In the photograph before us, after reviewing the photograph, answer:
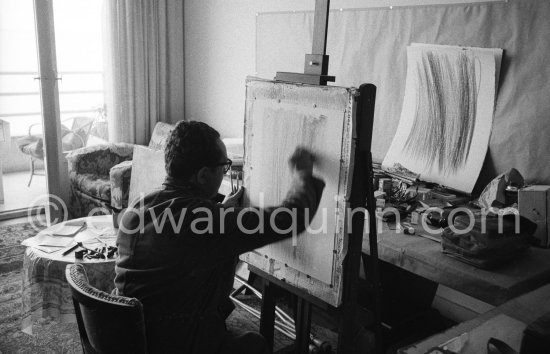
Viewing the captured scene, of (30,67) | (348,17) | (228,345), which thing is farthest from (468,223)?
(30,67)

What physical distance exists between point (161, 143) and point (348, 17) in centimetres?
214

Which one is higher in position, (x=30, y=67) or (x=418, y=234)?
(x=30, y=67)

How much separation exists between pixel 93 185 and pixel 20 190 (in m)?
1.48

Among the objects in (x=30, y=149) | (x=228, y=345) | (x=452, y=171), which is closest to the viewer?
(x=228, y=345)

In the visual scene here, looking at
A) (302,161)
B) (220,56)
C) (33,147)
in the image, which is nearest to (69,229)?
(302,161)

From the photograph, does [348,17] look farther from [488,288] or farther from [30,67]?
[30,67]

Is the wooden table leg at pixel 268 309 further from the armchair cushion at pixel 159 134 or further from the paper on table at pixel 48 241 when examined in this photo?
the armchair cushion at pixel 159 134

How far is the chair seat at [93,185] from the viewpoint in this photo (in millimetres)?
4098

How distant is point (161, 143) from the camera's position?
15.0 ft

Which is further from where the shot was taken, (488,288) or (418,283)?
(418,283)

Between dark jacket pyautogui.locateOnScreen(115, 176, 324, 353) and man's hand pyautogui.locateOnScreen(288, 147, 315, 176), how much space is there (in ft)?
0.49

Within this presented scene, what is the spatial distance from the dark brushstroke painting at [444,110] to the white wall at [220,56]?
1.39 metres

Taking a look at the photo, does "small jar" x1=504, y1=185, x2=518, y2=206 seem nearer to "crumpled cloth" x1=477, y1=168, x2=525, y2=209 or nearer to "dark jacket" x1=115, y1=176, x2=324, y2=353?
"crumpled cloth" x1=477, y1=168, x2=525, y2=209

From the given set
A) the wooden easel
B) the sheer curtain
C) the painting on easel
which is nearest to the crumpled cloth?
the wooden easel
